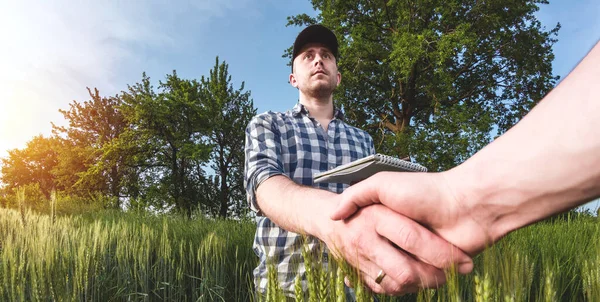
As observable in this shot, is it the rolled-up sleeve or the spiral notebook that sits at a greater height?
the rolled-up sleeve

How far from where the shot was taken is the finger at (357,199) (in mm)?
972

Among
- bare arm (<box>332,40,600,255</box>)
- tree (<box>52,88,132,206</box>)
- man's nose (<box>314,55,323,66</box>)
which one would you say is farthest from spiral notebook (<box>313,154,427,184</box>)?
tree (<box>52,88,132,206</box>)

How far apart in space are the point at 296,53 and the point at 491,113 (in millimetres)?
11935

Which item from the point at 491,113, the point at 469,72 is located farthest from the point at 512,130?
the point at 469,72

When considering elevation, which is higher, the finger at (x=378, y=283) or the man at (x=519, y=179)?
the man at (x=519, y=179)

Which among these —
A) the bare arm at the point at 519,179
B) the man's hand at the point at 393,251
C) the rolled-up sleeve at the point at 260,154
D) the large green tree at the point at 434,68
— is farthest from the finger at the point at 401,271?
the large green tree at the point at 434,68

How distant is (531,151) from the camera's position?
2.33ft

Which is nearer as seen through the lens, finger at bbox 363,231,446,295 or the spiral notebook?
finger at bbox 363,231,446,295

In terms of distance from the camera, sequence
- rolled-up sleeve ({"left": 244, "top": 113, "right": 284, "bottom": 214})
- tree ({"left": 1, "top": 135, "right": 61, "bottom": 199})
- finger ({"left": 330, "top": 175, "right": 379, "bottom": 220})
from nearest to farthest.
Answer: finger ({"left": 330, "top": 175, "right": 379, "bottom": 220})
rolled-up sleeve ({"left": 244, "top": 113, "right": 284, "bottom": 214})
tree ({"left": 1, "top": 135, "right": 61, "bottom": 199})

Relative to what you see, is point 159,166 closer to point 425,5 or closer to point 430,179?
point 425,5

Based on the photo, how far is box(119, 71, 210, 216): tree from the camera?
17797 mm

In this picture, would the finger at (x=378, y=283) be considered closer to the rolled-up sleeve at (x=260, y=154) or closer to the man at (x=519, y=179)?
the man at (x=519, y=179)

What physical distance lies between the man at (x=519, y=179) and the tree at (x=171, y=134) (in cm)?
1673

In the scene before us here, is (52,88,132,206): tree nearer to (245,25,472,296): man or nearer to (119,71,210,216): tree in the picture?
(119,71,210,216): tree
